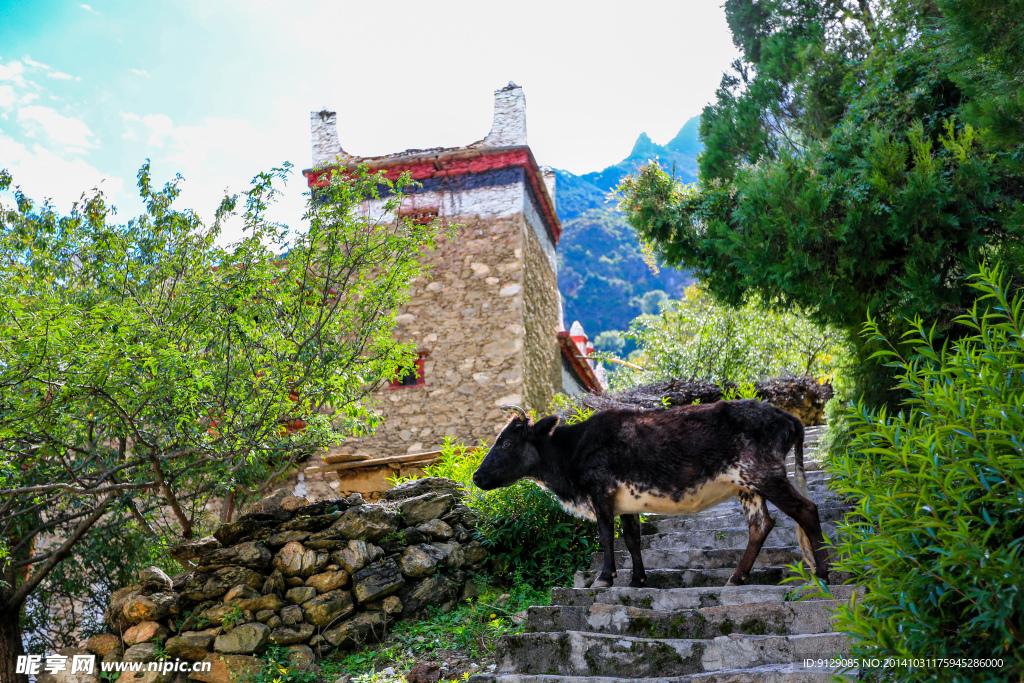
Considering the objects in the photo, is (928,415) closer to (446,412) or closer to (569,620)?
(569,620)

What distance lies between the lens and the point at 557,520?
674 cm

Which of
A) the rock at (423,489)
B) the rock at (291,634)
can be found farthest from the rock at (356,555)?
the rock at (423,489)

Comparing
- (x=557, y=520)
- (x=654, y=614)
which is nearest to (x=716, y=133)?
(x=557, y=520)

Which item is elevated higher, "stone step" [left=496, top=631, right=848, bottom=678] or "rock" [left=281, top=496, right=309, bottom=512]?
"rock" [left=281, top=496, right=309, bottom=512]

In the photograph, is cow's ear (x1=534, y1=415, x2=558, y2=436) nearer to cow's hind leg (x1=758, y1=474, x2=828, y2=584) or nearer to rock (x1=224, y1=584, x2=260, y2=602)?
cow's hind leg (x1=758, y1=474, x2=828, y2=584)

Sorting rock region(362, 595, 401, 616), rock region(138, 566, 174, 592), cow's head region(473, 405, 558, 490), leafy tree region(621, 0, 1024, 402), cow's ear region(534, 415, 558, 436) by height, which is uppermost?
leafy tree region(621, 0, 1024, 402)

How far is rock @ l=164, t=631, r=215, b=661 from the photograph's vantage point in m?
5.80

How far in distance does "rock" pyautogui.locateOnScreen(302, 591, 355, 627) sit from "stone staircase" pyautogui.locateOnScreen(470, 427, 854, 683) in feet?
6.42

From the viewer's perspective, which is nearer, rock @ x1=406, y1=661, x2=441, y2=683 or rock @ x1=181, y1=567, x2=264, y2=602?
rock @ x1=406, y1=661, x2=441, y2=683

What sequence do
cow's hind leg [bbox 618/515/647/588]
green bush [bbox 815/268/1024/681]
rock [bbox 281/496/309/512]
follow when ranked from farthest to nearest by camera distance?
rock [bbox 281/496/309/512] → cow's hind leg [bbox 618/515/647/588] → green bush [bbox 815/268/1024/681]

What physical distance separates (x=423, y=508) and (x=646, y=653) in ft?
10.8

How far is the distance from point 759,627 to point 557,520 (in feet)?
9.09

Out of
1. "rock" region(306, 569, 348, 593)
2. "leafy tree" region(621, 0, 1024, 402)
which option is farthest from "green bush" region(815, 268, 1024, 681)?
"rock" region(306, 569, 348, 593)

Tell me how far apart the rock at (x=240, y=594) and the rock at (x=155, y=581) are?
68cm
